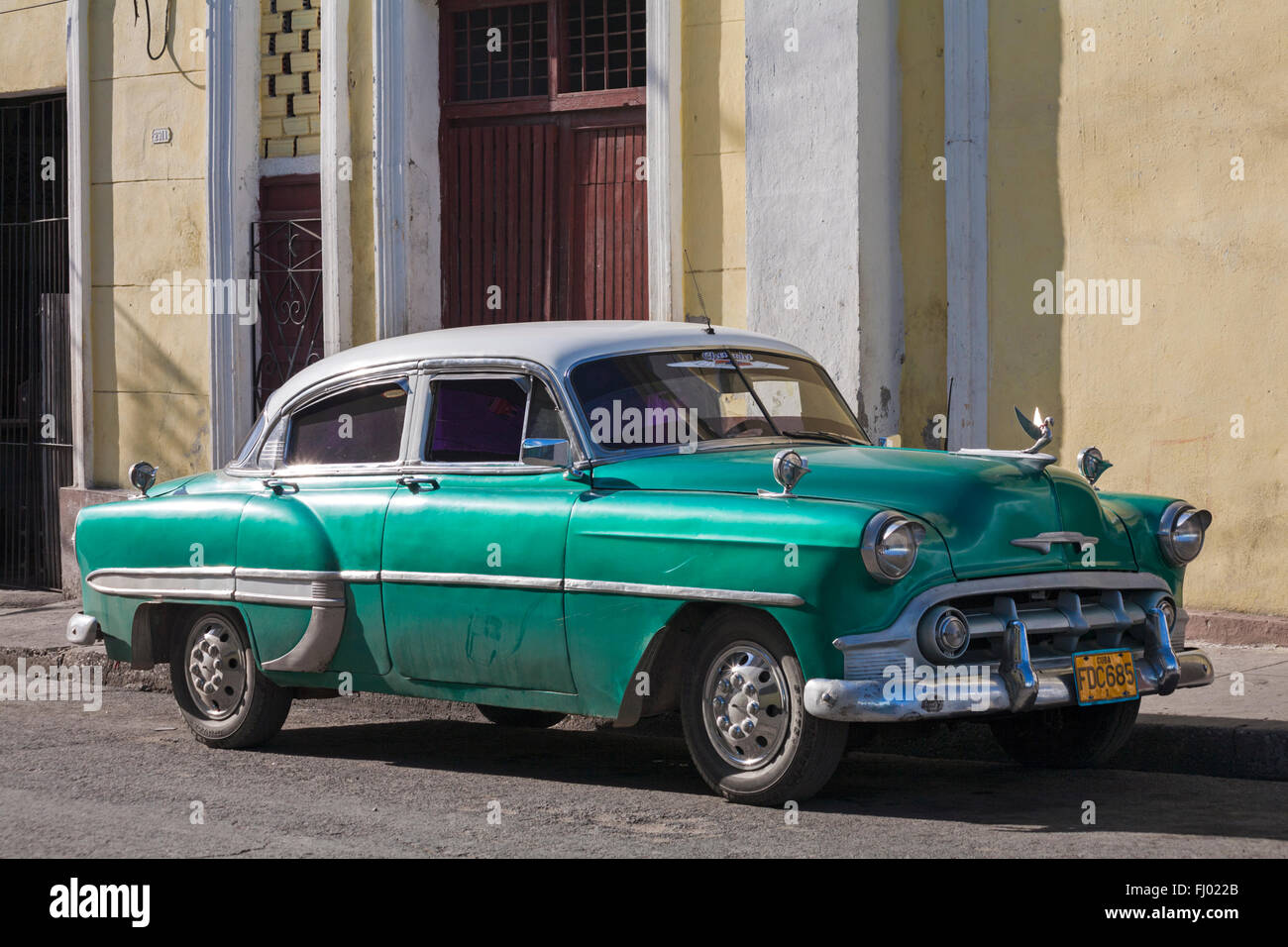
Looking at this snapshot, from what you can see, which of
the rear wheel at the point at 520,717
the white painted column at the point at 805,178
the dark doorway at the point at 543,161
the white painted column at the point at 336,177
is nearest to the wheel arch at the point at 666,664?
the rear wheel at the point at 520,717

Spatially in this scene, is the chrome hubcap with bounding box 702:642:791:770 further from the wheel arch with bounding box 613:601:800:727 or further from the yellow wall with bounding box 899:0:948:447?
the yellow wall with bounding box 899:0:948:447

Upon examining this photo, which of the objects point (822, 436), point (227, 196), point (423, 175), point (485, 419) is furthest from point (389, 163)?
point (822, 436)

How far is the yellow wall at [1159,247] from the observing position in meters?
9.29

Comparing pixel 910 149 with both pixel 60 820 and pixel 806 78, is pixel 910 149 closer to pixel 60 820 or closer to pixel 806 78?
pixel 806 78

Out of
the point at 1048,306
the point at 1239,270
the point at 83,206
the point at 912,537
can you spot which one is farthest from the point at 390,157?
the point at 912,537

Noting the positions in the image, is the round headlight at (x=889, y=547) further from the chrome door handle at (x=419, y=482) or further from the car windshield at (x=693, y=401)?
the chrome door handle at (x=419, y=482)

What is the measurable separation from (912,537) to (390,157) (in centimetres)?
794

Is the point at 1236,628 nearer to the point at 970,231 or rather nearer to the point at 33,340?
the point at 970,231

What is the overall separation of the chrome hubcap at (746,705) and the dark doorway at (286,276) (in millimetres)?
7895

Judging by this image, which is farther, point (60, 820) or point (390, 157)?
point (390, 157)

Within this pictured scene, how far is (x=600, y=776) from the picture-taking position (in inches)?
268

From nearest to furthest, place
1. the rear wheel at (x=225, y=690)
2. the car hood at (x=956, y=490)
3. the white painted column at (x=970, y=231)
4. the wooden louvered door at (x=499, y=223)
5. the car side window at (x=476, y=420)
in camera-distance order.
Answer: the car hood at (x=956, y=490)
the car side window at (x=476, y=420)
the rear wheel at (x=225, y=690)
the white painted column at (x=970, y=231)
the wooden louvered door at (x=499, y=223)

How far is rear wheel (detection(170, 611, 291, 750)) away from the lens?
7.46m

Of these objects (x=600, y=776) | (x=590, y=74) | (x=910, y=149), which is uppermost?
(x=590, y=74)
